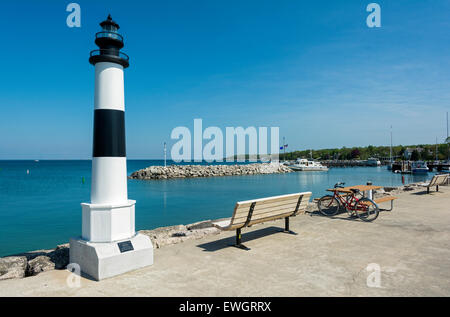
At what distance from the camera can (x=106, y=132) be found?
501 centimetres

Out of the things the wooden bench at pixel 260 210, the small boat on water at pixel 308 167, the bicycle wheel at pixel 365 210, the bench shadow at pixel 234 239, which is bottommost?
the small boat on water at pixel 308 167

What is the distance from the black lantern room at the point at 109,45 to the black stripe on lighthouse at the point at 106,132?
0.88 m

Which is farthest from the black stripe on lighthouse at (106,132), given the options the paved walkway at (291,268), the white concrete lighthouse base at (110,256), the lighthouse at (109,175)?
the paved walkway at (291,268)

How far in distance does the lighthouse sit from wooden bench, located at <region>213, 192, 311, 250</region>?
165cm

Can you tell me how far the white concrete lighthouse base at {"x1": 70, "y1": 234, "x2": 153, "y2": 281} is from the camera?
14.5 ft

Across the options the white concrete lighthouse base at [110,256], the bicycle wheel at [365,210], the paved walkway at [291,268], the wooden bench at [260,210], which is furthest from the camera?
the bicycle wheel at [365,210]

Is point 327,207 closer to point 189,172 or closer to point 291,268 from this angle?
point 291,268

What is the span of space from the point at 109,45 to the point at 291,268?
4.91 m

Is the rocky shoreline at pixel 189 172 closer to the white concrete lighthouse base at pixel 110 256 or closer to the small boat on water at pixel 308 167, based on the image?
the small boat on water at pixel 308 167

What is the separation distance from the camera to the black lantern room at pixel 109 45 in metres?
5.00

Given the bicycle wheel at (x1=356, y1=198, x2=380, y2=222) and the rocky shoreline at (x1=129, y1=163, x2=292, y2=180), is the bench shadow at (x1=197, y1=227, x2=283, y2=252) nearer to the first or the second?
the bicycle wheel at (x1=356, y1=198, x2=380, y2=222)

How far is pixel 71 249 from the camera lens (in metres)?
5.06

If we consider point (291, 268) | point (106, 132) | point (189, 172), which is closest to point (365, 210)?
point (291, 268)
